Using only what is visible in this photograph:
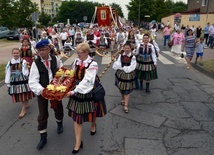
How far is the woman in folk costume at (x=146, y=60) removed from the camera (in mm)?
6371

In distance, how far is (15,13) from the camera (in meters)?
25.2

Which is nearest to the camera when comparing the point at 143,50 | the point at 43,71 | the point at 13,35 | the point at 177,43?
the point at 43,71

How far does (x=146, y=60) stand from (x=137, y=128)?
7.96ft

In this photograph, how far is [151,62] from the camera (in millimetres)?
6473

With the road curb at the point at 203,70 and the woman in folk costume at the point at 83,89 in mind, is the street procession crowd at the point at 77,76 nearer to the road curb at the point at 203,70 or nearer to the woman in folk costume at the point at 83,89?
the woman in folk costume at the point at 83,89

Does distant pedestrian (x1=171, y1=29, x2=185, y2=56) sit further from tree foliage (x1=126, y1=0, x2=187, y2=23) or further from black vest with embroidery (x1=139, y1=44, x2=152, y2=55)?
tree foliage (x1=126, y1=0, x2=187, y2=23)

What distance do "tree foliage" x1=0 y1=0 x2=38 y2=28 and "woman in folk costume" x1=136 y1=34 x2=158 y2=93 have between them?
22.3 m

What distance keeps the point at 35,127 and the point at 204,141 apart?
10.9 feet

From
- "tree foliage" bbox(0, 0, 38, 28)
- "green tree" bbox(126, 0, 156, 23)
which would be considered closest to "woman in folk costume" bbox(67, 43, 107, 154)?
"tree foliage" bbox(0, 0, 38, 28)

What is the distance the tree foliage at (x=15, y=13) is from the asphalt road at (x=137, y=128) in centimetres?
2060

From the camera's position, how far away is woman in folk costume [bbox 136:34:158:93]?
637 centimetres

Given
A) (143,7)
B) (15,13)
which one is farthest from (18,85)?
(143,7)

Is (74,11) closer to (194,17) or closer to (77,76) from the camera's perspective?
(194,17)

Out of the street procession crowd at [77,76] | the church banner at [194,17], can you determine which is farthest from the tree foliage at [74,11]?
the street procession crowd at [77,76]
